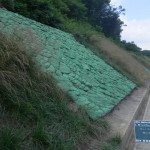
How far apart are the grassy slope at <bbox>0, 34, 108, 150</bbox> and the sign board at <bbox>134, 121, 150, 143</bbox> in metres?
1.00

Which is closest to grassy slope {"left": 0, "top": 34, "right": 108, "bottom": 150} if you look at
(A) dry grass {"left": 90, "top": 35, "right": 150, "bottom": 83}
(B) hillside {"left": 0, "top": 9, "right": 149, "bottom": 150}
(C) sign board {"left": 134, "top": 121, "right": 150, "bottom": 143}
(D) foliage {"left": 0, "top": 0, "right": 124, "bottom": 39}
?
(B) hillside {"left": 0, "top": 9, "right": 149, "bottom": 150}

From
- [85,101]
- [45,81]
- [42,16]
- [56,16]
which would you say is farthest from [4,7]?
[45,81]

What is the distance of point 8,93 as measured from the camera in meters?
5.03

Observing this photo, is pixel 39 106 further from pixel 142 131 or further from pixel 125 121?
pixel 125 121

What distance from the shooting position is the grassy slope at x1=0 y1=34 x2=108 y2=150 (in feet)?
15.2

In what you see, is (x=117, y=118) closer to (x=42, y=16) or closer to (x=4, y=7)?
(x=4, y=7)

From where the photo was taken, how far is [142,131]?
4.85 m

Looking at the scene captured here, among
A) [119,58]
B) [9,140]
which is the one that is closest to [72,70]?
[9,140]

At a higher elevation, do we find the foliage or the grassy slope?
the foliage

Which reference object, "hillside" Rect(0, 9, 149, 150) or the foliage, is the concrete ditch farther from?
the foliage

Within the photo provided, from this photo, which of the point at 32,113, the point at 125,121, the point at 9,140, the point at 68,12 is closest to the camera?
the point at 9,140

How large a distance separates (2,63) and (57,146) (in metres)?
1.48

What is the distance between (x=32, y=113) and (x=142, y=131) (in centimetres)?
163

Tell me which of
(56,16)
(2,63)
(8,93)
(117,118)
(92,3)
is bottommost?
(117,118)
